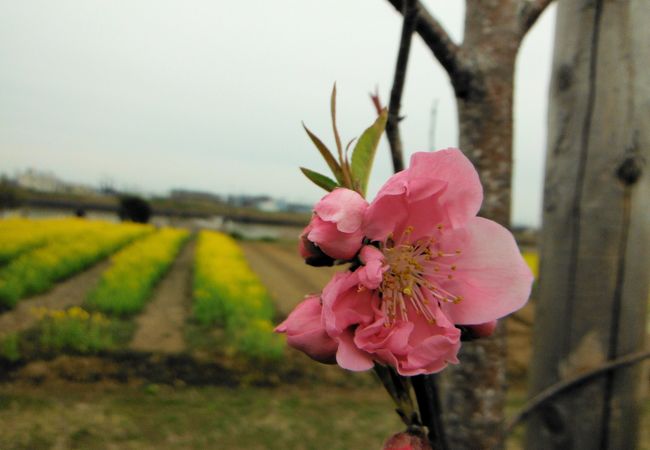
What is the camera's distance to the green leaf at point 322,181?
0.48 metres

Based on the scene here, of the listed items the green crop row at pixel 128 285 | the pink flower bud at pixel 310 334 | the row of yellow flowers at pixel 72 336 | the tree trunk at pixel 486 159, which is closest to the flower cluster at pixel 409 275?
the pink flower bud at pixel 310 334

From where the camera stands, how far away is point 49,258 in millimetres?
9445

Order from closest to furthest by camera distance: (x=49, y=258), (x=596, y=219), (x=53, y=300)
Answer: (x=596, y=219) → (x=53, y=300) → (x=49, y=258)

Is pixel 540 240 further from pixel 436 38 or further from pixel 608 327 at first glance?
pixel 436 38

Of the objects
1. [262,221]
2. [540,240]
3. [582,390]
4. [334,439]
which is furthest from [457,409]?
[262,221]

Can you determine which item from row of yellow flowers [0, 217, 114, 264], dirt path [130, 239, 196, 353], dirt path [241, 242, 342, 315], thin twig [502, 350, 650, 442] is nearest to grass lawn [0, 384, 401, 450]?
dirt path [130, 239, 196, 353]

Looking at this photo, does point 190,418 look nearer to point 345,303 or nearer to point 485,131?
point 485,131

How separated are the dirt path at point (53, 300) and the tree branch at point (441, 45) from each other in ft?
22.5

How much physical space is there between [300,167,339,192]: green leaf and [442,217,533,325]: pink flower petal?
0.34ft

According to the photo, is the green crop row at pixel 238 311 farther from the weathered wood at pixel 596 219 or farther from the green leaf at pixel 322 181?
the green leaf at pixel 322 181

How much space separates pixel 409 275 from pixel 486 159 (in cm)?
78

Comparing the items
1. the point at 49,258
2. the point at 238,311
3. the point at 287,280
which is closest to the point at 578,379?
the point at 238,311

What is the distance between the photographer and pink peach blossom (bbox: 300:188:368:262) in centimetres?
42

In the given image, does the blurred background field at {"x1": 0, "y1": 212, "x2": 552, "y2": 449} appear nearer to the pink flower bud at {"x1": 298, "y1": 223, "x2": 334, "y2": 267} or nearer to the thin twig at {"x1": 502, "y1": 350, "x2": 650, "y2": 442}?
the thin twig at {"x1": 502, "y1": 350, "x2": 650, "y2": 442}
